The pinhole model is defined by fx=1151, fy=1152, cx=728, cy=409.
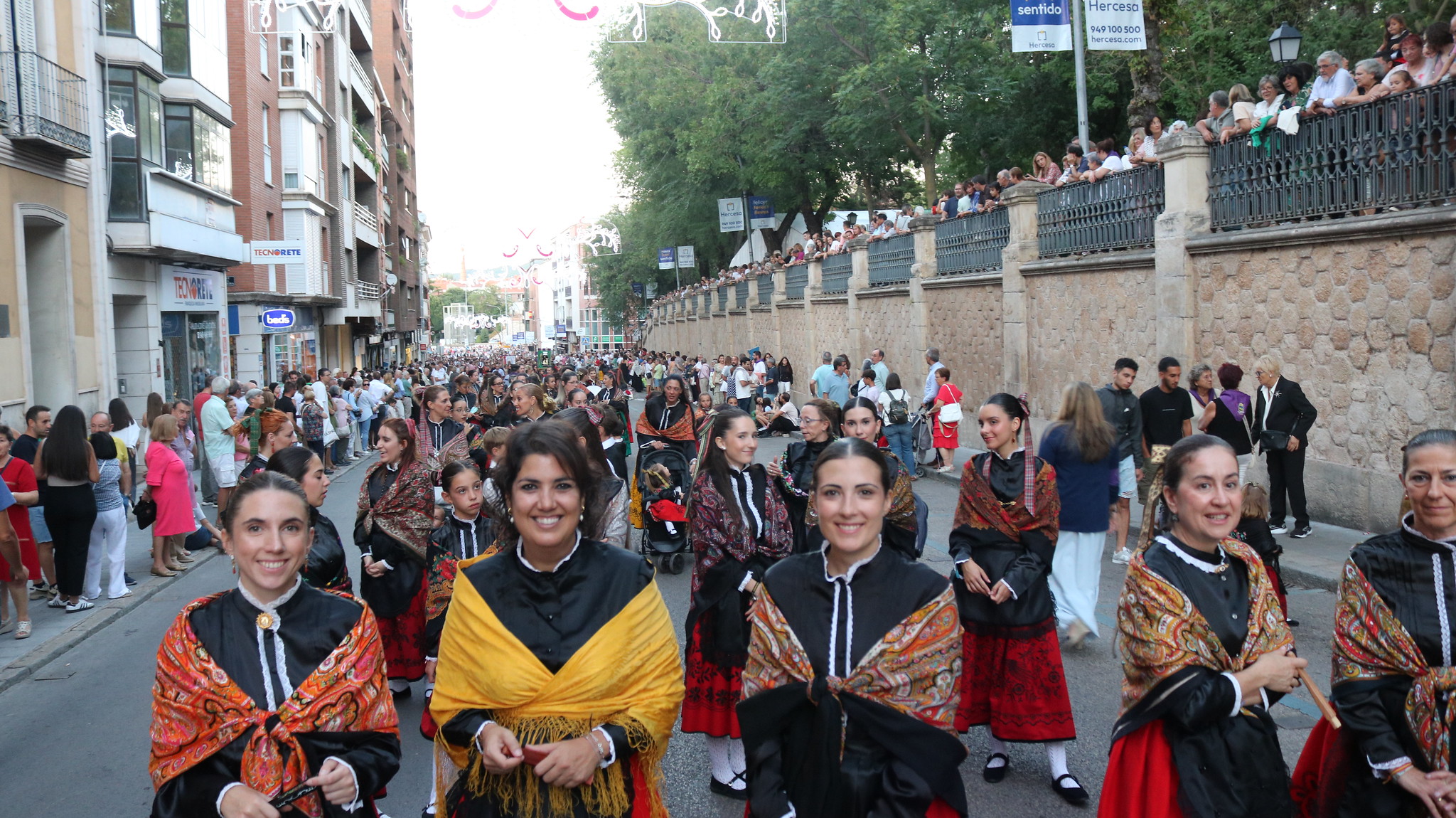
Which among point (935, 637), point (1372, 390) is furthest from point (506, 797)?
point (1372, 390)

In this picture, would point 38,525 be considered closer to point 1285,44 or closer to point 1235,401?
point 1235,401

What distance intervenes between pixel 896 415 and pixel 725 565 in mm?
10942

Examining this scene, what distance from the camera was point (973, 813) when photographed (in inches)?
193

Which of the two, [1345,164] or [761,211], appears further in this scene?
[761,211]

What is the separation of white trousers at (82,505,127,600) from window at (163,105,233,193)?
1380cm

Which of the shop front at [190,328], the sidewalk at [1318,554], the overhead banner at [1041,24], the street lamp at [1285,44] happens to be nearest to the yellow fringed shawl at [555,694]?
the sidewalk at [1318,554]

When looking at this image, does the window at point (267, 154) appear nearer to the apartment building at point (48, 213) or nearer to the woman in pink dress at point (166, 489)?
the apartment building at point (48, 213)

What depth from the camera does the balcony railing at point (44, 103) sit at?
15.5 metres

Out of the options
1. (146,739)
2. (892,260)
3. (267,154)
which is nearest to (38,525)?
(146,739)

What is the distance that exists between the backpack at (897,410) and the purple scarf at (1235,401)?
5.63 m

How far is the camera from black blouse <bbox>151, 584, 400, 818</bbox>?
3.03 meters

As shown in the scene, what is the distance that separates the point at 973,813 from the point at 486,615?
8.97 feet

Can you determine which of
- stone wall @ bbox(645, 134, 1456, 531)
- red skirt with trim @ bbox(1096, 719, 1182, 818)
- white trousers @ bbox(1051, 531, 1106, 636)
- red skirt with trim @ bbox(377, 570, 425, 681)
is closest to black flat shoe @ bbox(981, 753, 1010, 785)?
red skirt with trim @ bbox(1096, 719, 1182, 818)

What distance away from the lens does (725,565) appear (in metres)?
5.14
